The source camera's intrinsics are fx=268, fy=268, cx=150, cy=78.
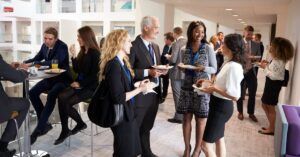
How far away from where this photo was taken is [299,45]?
3320 millimetres

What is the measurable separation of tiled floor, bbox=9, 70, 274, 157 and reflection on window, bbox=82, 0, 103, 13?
5.63m

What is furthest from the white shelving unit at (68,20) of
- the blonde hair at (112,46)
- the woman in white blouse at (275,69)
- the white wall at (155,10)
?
the blonde hair at (112,46)

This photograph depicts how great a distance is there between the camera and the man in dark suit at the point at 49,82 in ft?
10.4

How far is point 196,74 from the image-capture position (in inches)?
110

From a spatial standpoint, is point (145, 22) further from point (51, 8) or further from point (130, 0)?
point (51, 8)

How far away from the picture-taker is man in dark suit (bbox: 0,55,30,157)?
2.19m

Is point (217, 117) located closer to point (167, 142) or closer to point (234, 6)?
point (167, 142)

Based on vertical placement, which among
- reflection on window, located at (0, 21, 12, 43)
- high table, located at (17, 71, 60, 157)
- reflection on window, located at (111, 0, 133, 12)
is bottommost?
high table, located at (17, 71, 60, 157)

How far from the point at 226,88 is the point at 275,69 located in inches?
70.4

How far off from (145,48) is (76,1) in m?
7.74

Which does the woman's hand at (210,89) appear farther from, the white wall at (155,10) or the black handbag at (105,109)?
the white wall at (155,10)

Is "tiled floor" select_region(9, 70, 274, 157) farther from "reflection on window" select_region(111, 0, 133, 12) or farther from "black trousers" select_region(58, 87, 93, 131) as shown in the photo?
"reflection on window" select_region(111, 0, 133, 12)

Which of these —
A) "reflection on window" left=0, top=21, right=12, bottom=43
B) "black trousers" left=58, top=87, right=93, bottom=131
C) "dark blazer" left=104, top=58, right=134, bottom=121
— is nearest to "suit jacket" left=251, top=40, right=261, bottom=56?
"black trousers" left=58, top=87, right=93, bottom=131

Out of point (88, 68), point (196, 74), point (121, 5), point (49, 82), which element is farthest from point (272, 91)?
point (121, 5)
